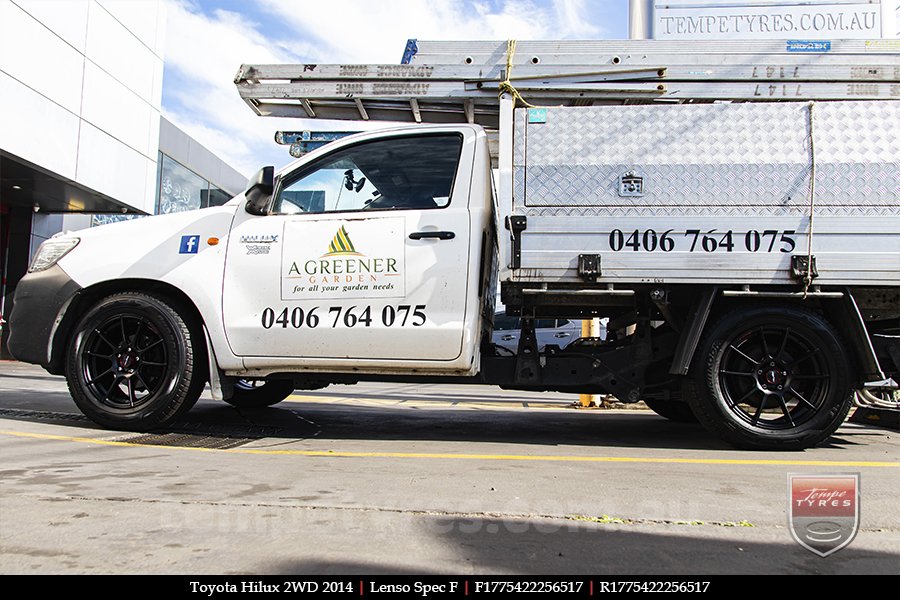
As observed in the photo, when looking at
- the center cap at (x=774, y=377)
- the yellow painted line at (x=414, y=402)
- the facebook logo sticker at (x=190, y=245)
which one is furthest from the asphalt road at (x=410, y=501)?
the yellow painted line at (x=414, y=402)

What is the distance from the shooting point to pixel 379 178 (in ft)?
14.3

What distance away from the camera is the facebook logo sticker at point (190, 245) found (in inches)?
171

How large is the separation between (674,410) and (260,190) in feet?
13.3

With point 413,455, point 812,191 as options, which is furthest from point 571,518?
point 812,191

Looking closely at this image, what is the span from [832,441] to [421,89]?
13.1ft

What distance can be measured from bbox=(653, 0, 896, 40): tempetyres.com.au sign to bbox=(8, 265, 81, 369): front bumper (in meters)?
10.3

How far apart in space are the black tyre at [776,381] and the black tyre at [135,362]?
341 centimetres

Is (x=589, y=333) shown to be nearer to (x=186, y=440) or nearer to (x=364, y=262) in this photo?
(x=364, y=262)

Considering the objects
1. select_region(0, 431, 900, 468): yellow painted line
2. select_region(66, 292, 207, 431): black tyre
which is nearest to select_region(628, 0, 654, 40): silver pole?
select_region(0, 431, 900, 468): yellow painted line

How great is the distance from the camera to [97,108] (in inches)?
533

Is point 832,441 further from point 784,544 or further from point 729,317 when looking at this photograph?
point 784,544

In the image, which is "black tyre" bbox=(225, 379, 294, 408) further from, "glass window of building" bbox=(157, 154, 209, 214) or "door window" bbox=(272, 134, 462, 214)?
"glass window of building" bbox=(157, 154, 209, 214)

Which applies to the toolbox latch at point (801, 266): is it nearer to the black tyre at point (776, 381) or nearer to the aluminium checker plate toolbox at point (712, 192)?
the aluminium checker plate toolbox at point (712, 192)

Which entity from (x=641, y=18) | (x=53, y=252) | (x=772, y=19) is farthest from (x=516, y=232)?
(x=641, y=18)
